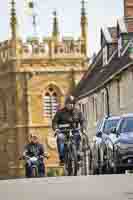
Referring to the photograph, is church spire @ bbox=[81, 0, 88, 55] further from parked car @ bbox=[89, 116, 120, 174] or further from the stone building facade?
parked car @ bbox=[89, 116, 120, 174]

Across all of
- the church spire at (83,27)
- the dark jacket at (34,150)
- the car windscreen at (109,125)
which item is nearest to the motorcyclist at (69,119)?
the dark jacket at (34,150)

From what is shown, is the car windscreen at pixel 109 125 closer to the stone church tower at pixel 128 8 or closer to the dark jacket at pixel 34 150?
the dark jacket at pixel 34 150

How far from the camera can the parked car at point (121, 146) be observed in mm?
23328

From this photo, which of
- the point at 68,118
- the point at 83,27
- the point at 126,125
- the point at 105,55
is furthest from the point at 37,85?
the point at 68,118

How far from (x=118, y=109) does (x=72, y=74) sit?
4693 cm

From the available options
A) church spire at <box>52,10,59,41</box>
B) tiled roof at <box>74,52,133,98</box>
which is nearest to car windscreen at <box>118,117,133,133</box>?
tiled roof at <box>74,52,133,98</box>

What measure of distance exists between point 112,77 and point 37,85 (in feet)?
162

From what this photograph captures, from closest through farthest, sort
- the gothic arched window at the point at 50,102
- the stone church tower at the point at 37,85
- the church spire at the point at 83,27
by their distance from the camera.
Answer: the stone church tower at the point at 37,85, the gothic arched window at the point at 50,102, the church spire at the point at 83,27

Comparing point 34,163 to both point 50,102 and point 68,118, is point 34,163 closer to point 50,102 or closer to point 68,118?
point 68,118

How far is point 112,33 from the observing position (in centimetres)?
5797

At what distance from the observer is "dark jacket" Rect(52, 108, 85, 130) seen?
21.0m

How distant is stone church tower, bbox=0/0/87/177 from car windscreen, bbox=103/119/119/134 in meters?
64.2

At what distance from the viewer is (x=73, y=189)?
1544 centimetres

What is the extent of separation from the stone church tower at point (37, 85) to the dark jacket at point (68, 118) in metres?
70.0
